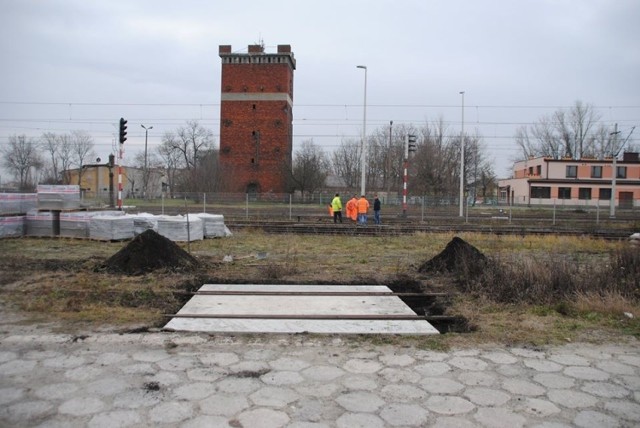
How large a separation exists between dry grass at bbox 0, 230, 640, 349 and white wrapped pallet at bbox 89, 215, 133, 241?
2.42 m

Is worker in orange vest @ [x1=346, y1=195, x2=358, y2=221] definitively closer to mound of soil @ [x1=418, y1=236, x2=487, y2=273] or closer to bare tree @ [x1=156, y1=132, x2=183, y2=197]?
mound of soil @ [x1=418, y1=236, x2=487, y2=273]

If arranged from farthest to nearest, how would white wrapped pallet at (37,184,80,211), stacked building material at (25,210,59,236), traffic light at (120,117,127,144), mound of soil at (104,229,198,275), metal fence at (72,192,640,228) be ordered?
metal fence at (72,192,640,228), traffic light at (120,117,127,144), stacked building material at (25,210,59,236), white wrapped pallet at (37,184,80,211), mound of soil at (104,229,198,275)

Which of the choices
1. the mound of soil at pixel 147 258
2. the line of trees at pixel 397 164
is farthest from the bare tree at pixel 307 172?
the mound of soil at pixel 147 258

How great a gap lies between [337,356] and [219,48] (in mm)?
60289

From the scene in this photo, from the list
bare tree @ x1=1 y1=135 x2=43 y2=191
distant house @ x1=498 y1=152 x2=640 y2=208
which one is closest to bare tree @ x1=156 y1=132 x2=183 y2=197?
bare tree @ x1=1 y1=135 x2=43 y2=191

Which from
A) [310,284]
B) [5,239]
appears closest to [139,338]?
[310,284]

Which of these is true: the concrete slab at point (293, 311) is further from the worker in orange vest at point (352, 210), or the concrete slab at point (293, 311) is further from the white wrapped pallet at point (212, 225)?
the worker in orange vest at point (352, 210)

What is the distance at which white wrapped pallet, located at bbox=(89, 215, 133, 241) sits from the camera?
1564 cm

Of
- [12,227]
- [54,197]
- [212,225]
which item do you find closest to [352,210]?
[212,225]

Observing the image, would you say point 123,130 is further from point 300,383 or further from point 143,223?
point 300,383

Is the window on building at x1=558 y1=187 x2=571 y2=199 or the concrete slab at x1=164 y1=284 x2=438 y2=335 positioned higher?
the window on building at x1=558 y1=187 x2=571 y2=199

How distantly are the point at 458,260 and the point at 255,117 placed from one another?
5272 centimetres

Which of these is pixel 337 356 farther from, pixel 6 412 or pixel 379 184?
pixel 379 184

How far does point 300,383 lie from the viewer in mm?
4152
